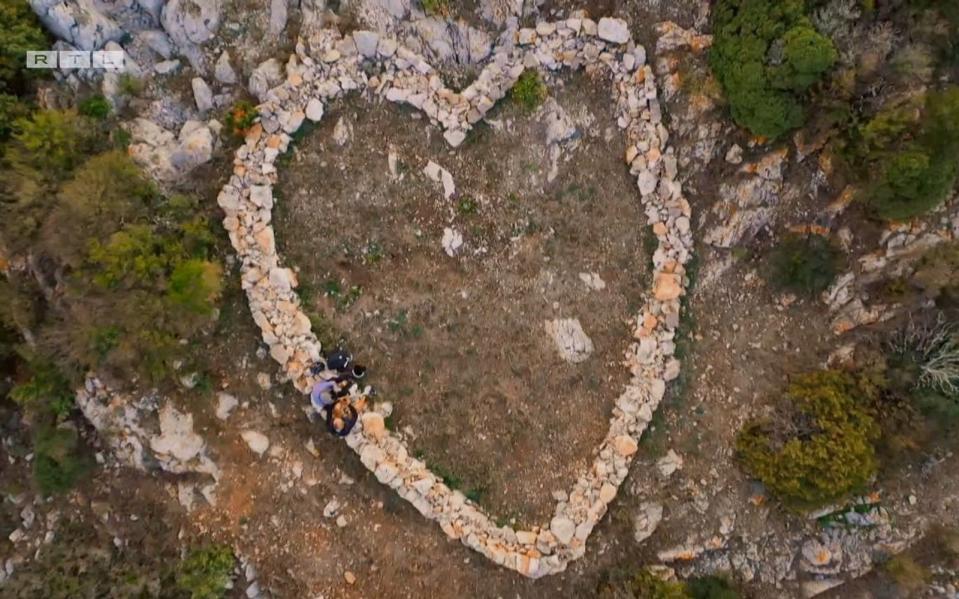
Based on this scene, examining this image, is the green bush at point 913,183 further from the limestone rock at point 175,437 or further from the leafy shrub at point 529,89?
the limestone rock at point 175,437

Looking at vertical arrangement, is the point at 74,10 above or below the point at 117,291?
above

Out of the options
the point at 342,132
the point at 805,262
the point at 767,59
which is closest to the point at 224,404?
the point at 342,132

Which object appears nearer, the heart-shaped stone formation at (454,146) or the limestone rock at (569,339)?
the heart-shaped stone formation at (454,146)

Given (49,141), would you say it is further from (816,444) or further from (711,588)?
(711,588)

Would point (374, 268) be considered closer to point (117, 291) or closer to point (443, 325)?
point (443, 325)

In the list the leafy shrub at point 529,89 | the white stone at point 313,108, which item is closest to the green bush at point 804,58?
the leafy shrub at point 529,89

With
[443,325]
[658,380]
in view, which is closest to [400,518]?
[443,325]
